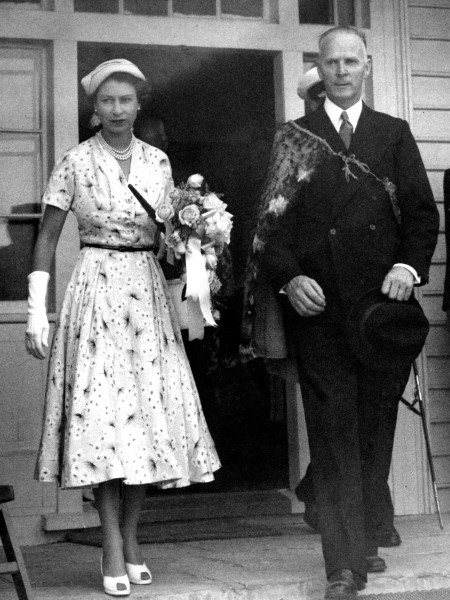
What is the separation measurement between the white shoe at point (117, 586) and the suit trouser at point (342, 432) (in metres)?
0.74

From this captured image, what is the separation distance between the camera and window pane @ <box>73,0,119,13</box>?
5312 mm

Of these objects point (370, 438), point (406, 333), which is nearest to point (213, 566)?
point (370, 438)

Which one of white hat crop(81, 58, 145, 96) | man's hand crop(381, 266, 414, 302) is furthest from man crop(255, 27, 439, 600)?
white hat crop(81, 58, 145, 96)

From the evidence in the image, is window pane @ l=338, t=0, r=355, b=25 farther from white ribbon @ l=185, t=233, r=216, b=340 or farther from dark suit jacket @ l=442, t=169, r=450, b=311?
white ribbon @ l=185, t=233, r=216, b=340

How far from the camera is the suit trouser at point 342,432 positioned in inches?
148

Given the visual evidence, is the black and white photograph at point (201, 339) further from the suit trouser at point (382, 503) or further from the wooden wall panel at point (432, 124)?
the wooden wall panel at point (432, 124)

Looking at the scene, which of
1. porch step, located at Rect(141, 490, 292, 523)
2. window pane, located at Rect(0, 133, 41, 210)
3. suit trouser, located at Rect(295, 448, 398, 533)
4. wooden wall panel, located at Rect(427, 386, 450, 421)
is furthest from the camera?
wooden wall panel, located at Rect(427, 386, 450, 421)

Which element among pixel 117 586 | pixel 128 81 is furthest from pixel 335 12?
pixel 117 586

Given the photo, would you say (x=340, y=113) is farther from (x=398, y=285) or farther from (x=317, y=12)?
(x=317, y=12)

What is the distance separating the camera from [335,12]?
18.7 ft

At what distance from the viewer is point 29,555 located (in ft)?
15.6

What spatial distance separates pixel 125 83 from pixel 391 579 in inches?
85.9

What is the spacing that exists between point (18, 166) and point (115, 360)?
1.71m

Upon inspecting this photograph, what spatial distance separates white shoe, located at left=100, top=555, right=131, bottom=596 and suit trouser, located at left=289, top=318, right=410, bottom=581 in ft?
2.42
